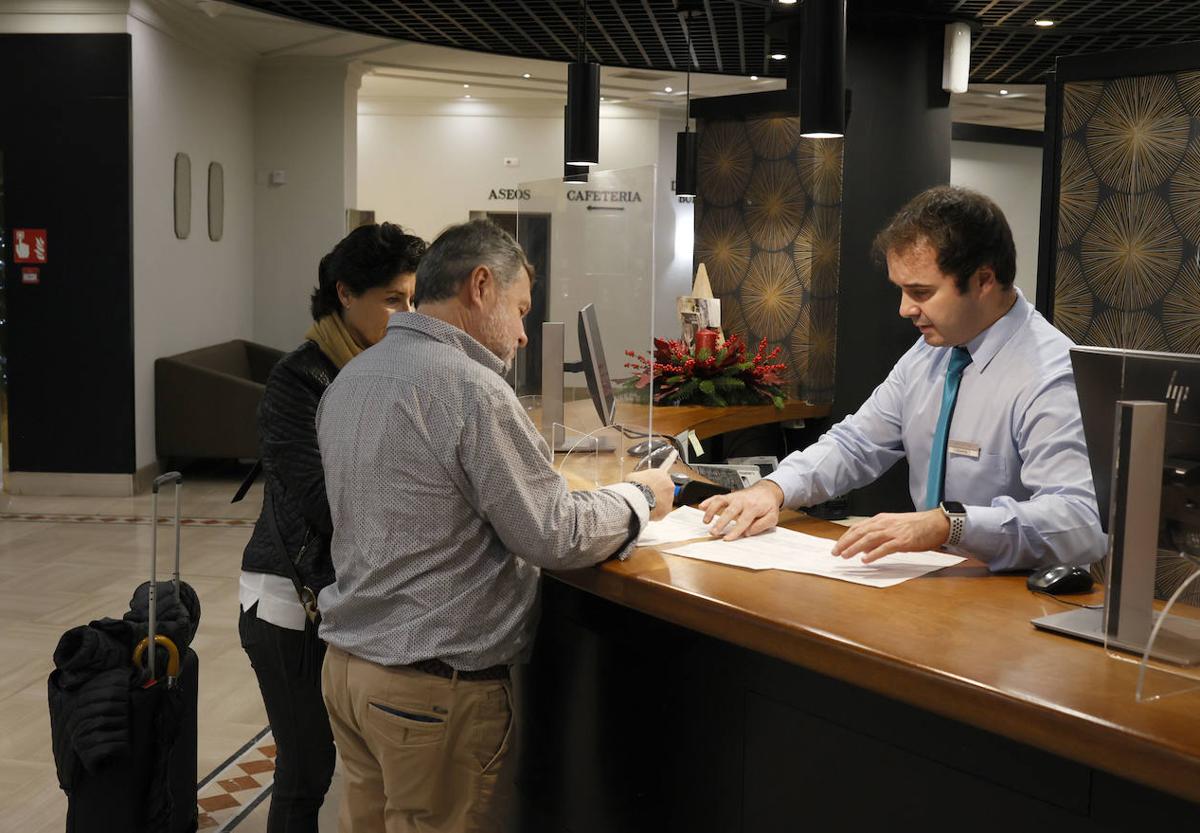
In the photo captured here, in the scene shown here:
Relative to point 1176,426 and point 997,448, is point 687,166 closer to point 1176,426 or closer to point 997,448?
point 997,448

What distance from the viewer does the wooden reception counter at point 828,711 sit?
5.45ft

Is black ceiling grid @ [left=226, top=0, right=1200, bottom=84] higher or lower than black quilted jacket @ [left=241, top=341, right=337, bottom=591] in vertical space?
higher

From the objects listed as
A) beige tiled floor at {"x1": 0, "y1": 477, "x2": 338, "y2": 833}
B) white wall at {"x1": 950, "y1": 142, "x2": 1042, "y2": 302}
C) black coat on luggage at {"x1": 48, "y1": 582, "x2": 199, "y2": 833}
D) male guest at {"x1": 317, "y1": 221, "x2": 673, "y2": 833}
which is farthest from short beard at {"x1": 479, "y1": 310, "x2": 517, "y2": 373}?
white wall at {"x1": 950, "y1": 142, "x2": 1042, "y2": 302}

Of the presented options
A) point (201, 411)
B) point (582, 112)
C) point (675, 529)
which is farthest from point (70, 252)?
point (675, 529)

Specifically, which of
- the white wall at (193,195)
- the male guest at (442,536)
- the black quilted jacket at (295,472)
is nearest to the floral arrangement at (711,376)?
the black quilted jacket at (295,472)

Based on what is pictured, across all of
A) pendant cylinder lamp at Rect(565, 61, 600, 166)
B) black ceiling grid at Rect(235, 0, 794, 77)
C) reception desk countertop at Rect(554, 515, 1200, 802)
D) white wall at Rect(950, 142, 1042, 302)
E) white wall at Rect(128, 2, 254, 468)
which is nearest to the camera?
reception desk countertop at Rect(554, 515, 1200, 802)

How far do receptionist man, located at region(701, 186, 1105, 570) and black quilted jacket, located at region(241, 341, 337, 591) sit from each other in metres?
0.88

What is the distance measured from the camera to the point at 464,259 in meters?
2.29

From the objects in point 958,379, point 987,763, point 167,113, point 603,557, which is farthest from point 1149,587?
point 167,113

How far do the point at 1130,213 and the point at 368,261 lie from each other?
13.1 ft

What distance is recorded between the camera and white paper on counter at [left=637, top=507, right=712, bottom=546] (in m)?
2.66

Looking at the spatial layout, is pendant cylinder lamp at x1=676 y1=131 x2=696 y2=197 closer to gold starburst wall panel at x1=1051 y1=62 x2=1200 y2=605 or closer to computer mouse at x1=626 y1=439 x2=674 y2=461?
gold starburst wall panel at x1=1051 y1=62 x2=1200 y2=605

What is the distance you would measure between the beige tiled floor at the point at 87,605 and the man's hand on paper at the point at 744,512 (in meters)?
1.84

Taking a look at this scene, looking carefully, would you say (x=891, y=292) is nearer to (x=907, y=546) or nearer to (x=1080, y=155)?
(x=1080, y=155)
